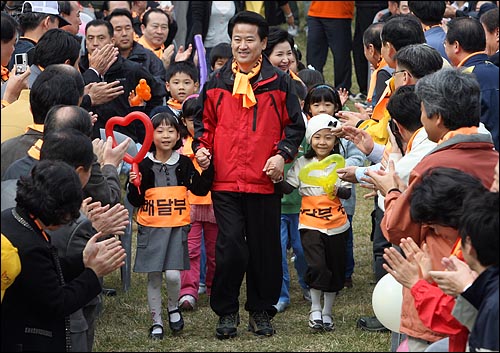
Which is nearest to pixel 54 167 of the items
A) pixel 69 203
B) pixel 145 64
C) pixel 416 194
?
pixel 69 203

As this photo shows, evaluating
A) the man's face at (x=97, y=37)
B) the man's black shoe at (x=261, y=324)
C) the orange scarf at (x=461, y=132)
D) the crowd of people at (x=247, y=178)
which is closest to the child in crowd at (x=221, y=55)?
the crowd of people at (x=247, y=178)

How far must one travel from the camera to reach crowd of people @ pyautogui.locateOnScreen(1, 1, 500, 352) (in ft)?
14.9

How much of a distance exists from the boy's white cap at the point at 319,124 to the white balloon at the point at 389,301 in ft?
6.05

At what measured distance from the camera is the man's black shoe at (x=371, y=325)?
6863mm

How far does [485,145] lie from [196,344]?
2434 millimetres

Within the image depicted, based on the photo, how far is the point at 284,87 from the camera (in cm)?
658

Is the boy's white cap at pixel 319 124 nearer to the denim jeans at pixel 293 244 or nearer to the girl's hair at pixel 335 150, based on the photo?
the girl's hair at pixel 335 150

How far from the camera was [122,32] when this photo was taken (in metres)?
9.52

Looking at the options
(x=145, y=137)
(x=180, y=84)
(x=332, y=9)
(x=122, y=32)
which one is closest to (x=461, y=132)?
(x=145, y=137)

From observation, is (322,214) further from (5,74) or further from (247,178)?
(5,74)

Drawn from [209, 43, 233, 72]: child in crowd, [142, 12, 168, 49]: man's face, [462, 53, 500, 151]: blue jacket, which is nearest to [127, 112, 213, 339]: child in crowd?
[209, 43, 233, 72]: child in crowd

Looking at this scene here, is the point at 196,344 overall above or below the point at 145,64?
below

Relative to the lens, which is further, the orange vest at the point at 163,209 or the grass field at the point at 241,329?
the orange vest at the point at 163,209

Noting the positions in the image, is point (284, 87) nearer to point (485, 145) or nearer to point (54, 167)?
point (485, 145)
